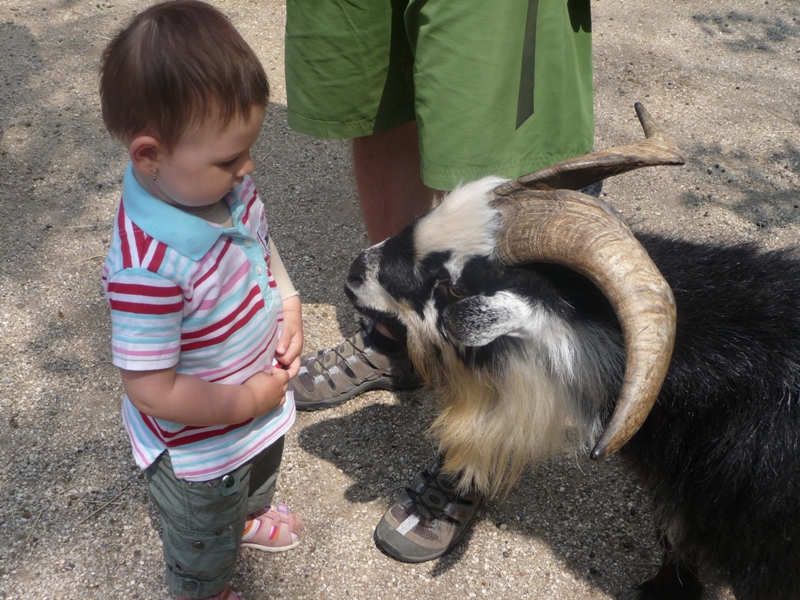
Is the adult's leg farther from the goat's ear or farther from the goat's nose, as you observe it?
the goat's ear

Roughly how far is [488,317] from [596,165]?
0.55 meters

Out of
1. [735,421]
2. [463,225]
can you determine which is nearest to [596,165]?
[463,225]

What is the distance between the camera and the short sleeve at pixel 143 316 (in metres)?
1.64

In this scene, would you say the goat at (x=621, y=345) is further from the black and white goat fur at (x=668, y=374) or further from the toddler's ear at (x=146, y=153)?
the toddler's ear at (x=146, y=153)

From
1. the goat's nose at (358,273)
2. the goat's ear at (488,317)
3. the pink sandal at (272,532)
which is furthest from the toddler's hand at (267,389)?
the pink sandal at (272,532)

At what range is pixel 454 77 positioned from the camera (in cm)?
253

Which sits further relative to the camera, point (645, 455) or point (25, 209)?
point (25, 209)

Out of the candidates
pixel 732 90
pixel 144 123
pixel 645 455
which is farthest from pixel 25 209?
pixel 732 90

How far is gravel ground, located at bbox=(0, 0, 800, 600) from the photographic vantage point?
2.76 meters

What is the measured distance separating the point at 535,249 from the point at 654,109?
3.88 meters

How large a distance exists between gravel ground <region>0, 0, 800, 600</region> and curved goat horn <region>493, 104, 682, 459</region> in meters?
1.27

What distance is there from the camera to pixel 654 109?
5520mm

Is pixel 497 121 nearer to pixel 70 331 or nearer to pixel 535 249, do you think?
pixel 535 249

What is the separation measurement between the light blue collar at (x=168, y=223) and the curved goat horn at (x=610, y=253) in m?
0.93
